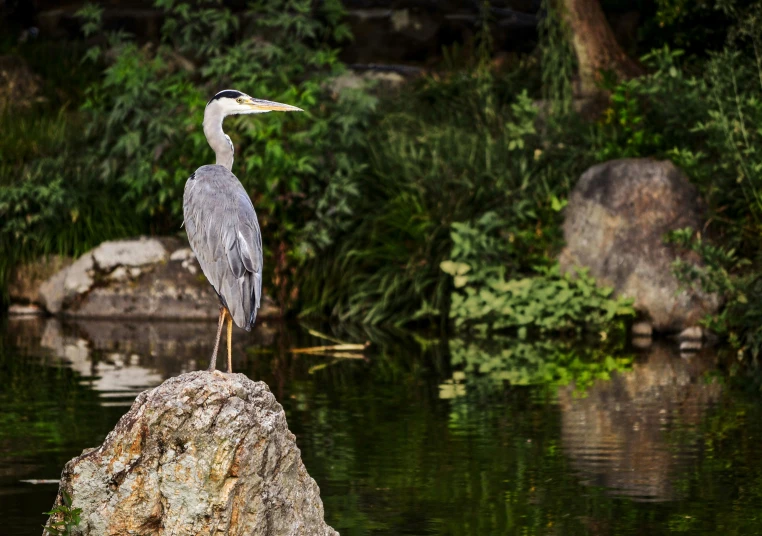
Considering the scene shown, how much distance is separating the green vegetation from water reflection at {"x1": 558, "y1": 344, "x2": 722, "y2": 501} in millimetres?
1655

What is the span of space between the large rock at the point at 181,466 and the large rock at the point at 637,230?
8.89 meters

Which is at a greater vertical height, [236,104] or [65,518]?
[236,104]

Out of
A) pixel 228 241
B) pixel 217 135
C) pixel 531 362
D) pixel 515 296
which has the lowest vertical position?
pixel 531 362

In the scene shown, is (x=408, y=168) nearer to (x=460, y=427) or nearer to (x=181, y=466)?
(x=460, y=427)

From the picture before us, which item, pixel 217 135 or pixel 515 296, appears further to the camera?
pixel 515 296

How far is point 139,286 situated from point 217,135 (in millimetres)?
9356

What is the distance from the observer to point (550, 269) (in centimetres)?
1466

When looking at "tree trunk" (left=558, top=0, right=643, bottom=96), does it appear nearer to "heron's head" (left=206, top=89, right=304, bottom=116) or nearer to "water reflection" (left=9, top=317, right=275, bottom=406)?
"water reflection" (left=9, top=317, right=275, bottom=406)

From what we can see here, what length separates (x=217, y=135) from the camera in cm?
682

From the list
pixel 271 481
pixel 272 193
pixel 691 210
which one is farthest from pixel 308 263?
pixel 271 481

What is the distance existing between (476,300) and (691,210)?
7.67 ft

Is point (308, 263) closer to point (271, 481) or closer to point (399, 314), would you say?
point (399, 314)

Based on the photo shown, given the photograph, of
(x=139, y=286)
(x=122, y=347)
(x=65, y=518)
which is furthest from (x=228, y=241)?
(x=139, y=286)

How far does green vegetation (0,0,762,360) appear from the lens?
14.4 metres
